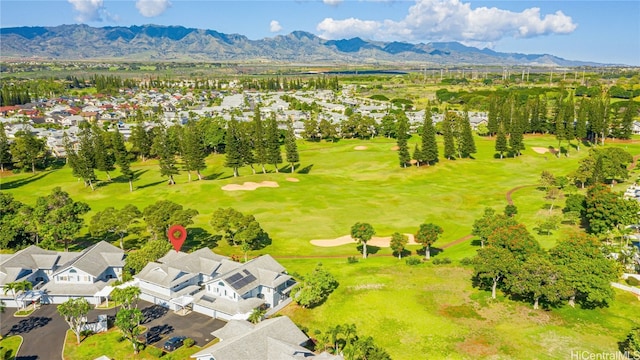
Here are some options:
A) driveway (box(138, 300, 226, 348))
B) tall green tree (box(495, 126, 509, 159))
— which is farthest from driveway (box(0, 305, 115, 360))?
tall green tree (box(495, 126, 509, 159))

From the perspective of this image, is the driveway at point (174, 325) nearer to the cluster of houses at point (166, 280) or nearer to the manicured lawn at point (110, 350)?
the cluster of houses at point (166, 280)

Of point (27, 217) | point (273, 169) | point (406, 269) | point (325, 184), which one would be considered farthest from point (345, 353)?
point (273, 169)

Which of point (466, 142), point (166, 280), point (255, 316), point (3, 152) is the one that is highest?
point (466, 142)

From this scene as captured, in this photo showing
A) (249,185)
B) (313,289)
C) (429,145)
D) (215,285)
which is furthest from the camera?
(429,145)

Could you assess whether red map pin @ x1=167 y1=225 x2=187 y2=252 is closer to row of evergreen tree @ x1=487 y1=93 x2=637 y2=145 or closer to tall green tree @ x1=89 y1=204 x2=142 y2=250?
tall green tree @ x1=89 y1=204 x2=142 y2=250

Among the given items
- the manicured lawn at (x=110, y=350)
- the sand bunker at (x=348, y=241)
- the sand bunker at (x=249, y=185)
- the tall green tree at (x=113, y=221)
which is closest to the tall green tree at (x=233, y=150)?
the sand bunker at (x=249, y=185)

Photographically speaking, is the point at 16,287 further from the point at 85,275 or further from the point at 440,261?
the point at 440,261

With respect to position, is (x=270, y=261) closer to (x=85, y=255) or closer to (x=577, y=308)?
(x=85, y=255)

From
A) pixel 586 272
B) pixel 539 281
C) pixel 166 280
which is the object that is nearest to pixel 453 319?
pixel 539 281
